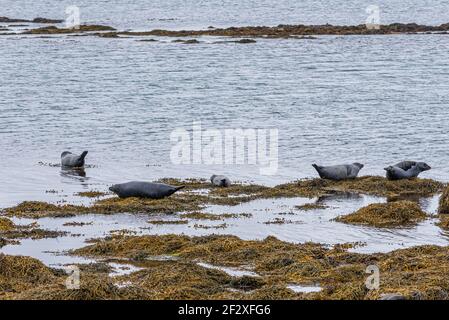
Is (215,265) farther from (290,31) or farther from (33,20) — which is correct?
(33,20)

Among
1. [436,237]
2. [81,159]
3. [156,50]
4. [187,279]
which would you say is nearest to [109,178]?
[81,159]

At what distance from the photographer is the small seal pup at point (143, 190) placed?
1934cm

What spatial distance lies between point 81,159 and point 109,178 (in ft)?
5.63

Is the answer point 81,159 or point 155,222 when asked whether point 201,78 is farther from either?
point 155,222

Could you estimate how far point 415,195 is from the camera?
20234 millimetres

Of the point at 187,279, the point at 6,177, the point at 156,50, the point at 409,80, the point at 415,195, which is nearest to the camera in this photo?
the point at 187,279

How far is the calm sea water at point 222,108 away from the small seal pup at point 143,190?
3.71ft

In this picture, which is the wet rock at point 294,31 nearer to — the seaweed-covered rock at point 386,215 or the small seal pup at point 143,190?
the small seal pup at point 143,190

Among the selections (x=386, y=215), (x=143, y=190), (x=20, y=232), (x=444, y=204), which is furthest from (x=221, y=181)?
(x=20, y=232)

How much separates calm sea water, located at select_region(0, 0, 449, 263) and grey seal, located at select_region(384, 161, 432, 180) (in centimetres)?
182

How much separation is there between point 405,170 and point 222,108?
15.2 m

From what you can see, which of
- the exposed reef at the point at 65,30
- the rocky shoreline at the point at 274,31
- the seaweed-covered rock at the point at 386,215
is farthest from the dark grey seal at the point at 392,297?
the exposed reef at the point at 65,30

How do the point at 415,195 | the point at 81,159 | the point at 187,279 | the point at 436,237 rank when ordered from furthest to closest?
the point at 81,159
the point at 415,195
the point at 436,237
the point at 187,279

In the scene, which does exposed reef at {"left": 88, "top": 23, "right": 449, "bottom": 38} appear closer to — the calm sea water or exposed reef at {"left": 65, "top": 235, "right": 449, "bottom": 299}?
the calm sea water
